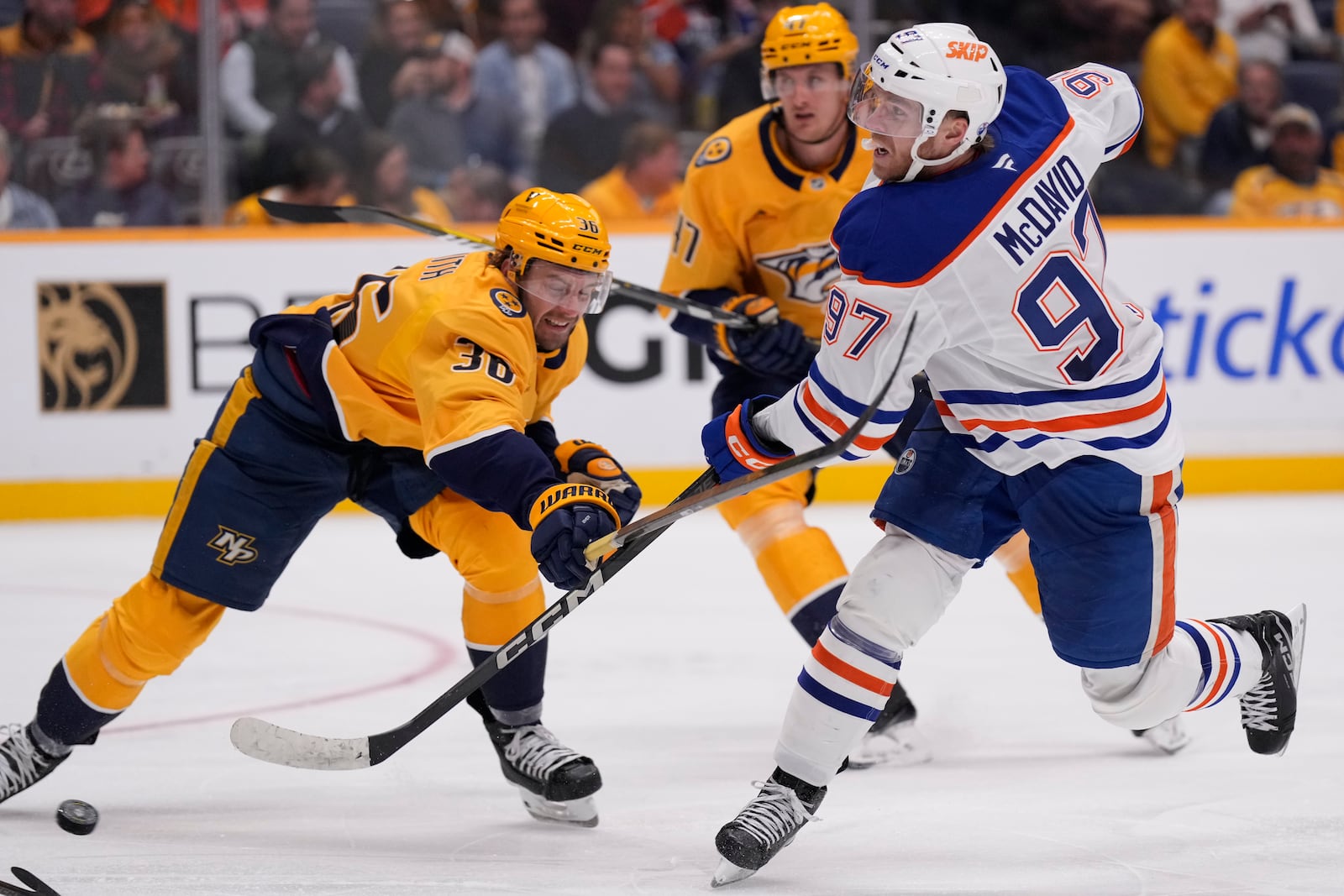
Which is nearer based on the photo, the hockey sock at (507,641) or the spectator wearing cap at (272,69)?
the hockey sock at (507,641)

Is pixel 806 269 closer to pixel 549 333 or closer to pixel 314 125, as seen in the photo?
pixel 549 333

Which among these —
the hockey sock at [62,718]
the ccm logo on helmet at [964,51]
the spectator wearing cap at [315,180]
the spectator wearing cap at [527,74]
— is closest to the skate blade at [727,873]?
the hockey sock at [62,718]

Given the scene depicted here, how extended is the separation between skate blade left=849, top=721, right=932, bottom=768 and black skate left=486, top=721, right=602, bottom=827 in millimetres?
564

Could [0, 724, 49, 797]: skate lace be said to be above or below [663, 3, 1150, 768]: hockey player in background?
below

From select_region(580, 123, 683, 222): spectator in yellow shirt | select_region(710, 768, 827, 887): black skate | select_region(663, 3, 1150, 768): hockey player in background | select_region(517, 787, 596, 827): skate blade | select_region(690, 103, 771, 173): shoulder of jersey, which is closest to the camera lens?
select_region(710, 768, 827, 887): black skate

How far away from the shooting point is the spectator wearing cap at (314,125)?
220 inches

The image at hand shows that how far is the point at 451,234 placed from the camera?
3.22 metres

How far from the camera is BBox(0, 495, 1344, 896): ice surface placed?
242cm

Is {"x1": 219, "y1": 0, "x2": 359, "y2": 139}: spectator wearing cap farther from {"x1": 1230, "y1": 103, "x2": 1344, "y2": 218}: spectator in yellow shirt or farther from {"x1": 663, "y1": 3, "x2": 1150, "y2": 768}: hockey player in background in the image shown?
{"x1": 1230, "y1": 103, "x2": 1344, "y2": 218}: spectator in yellow shirt

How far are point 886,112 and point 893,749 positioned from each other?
4.32 feet

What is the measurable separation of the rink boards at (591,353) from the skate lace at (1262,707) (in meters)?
3.11

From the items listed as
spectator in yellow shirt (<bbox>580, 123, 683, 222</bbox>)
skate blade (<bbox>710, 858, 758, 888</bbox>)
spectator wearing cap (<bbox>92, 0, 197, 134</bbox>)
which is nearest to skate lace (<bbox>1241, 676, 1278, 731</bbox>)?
skate blade (<bbox>710, 858, 758, 888</bbox>)

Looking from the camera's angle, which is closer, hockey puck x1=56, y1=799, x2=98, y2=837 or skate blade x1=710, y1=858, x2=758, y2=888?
skate blade x1=710, y1=858, x2=758, y2=888

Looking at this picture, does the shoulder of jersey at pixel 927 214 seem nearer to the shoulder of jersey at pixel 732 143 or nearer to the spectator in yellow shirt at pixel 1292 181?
the shoulder of jersey at pixel 732 143
